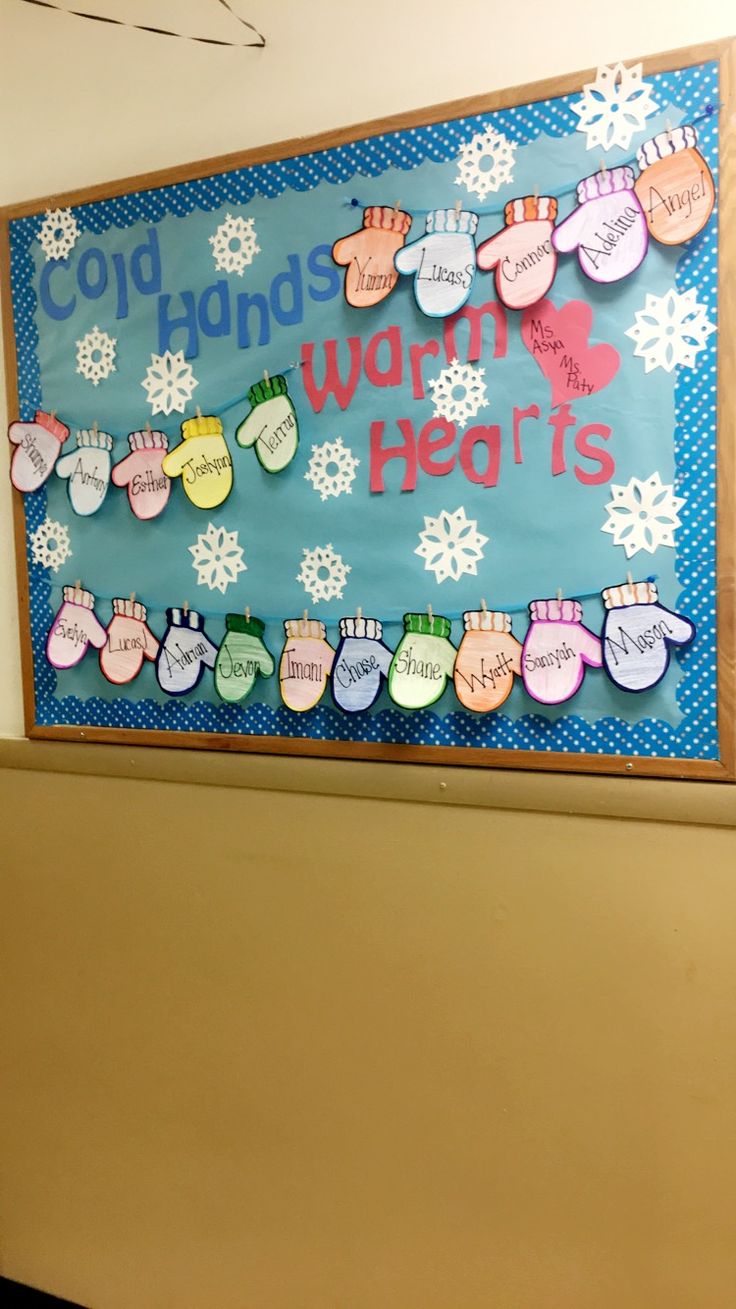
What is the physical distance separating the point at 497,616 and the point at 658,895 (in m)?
0.43

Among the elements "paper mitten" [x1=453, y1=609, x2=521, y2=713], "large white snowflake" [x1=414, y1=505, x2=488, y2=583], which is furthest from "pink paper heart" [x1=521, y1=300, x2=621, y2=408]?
"paper mitten" [x1=453, y1=609, x2=521, y2=713]

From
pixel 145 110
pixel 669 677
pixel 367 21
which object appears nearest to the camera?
pixel 669 677

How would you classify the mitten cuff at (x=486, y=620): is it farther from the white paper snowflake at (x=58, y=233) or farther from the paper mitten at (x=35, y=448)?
the white paper snowflake at (x=58, y=233)

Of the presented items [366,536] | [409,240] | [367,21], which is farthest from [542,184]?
[366,536]

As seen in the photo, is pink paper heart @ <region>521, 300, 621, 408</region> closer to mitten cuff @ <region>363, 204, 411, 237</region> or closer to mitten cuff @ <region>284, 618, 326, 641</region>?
mitten cuff @ <region>363, 204, 411, 237</region>

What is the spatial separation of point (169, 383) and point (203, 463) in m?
0.15

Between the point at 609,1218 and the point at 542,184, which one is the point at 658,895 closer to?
the point at 609,1218

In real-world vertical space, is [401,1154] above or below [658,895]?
below

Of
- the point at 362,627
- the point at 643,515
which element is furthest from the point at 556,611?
→ the point at 362,627

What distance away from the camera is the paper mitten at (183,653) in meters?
1.54

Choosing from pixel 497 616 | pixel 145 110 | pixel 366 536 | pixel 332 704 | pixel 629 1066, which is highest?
pixel 145 110

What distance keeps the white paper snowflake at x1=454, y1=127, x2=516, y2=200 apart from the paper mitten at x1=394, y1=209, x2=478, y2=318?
4cm

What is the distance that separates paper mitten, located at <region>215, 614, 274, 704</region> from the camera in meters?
1.49

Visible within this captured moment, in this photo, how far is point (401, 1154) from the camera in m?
1.46
